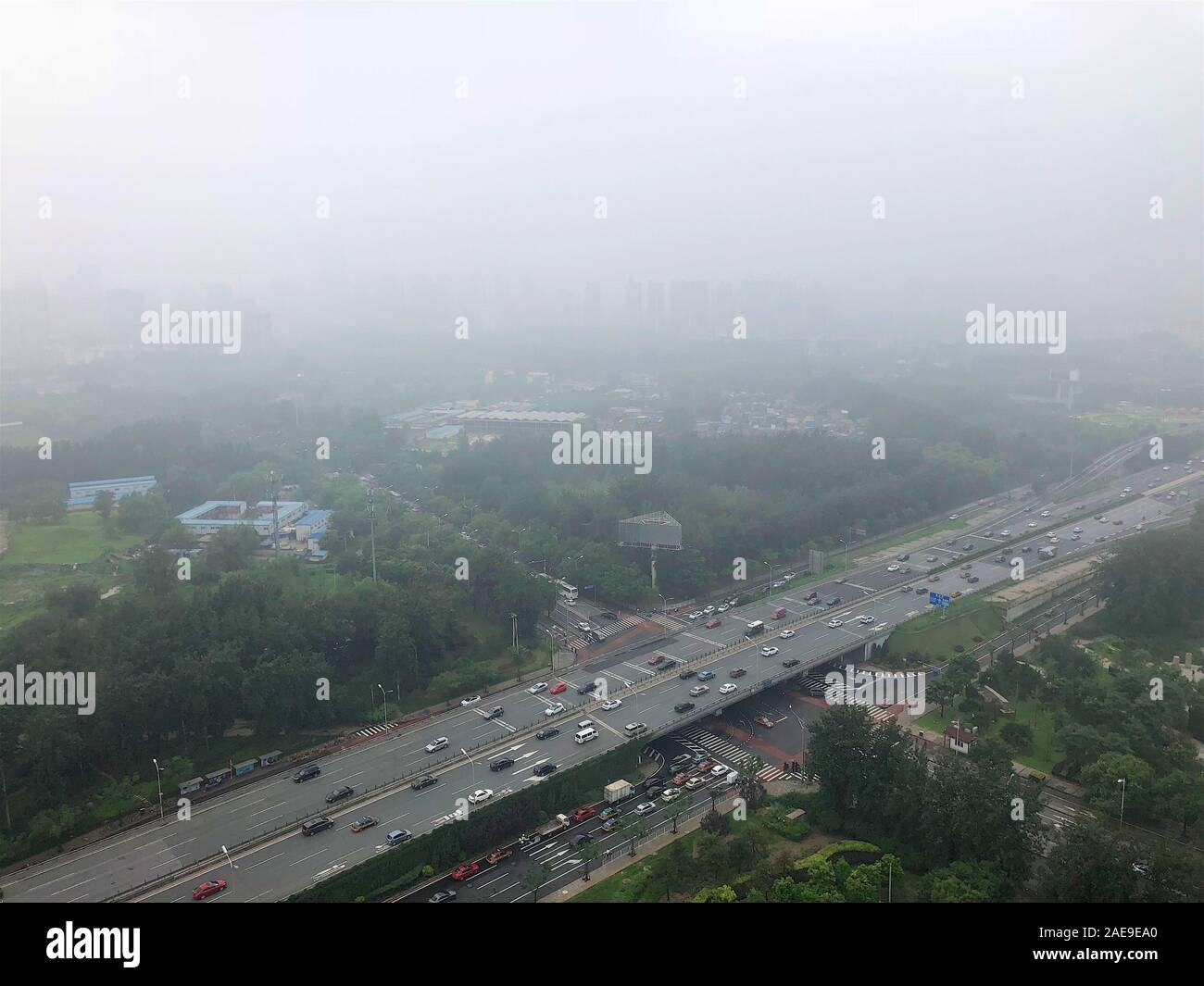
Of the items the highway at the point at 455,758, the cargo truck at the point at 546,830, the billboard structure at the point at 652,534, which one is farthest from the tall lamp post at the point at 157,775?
the billboard structure at the point at 652,534

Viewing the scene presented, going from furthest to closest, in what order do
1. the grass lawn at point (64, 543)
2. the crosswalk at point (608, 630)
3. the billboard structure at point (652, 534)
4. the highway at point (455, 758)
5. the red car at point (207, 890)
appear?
the grass lawn at point (64, 543) < the billboard structure at point (652, 534) < the crosswalk at point (608, 630) < the highway at point (455, 758) < the red car at point (207, 890)

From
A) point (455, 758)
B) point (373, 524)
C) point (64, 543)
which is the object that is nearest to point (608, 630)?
point (455, 758)

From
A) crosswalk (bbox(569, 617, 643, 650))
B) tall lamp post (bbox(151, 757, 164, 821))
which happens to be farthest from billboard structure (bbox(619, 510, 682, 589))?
tall lamp post (bbox(151, 757, 164, 821))

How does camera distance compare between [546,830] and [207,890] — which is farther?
[546,830]

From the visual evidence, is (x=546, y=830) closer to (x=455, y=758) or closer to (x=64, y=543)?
(x=455, y=758)

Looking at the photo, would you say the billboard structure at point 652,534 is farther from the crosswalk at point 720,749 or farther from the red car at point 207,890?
the red car at point 207,890

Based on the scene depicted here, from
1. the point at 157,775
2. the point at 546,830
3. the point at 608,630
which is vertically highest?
the point at 608,630
